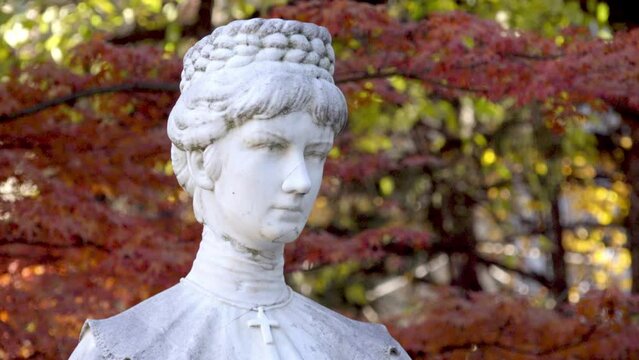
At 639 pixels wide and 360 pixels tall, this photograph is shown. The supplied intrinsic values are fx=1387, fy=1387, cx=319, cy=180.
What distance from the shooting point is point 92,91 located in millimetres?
5062

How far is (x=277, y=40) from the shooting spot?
3186 mm

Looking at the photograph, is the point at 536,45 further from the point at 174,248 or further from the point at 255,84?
the point at 255,84

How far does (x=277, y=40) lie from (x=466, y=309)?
255cm

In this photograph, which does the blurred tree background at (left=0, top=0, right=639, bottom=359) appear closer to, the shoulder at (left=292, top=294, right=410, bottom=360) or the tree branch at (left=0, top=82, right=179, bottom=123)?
the tree branch at (left=0, top=82, right=179, bottom=123)

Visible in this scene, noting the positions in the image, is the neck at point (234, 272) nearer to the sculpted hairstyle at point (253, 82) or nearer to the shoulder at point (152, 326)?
the shoulder at point (152, 326)

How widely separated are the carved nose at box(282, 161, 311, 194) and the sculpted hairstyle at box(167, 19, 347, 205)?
129 mm

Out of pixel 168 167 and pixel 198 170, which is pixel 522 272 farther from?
pixel 198 170

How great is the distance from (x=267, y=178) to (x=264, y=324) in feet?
1.10

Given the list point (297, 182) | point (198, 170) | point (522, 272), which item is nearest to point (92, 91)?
point (198, 170)

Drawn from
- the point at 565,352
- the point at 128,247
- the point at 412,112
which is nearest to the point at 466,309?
the point at 565,352

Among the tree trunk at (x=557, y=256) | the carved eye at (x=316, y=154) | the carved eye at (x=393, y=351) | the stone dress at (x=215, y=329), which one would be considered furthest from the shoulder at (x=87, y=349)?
the tree trunk at (x=557, y=256)

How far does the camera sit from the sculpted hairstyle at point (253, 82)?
310cm

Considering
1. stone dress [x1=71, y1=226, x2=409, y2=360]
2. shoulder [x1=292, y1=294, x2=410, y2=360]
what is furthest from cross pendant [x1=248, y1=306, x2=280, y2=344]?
shoulder [x1=292, y1=294, x2=410, y2=360]

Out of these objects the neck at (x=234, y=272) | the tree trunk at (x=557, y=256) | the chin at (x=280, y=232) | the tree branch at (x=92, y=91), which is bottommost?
the tree trunk at (x=557, y=256)
